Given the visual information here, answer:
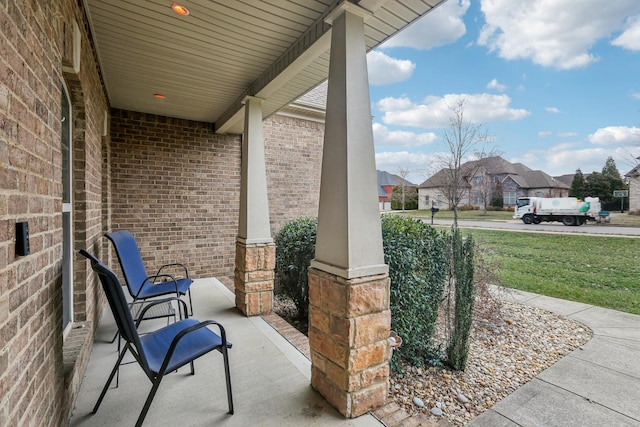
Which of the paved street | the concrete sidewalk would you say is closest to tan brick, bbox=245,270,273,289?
the concrete sidewalk

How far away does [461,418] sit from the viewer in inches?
86.7

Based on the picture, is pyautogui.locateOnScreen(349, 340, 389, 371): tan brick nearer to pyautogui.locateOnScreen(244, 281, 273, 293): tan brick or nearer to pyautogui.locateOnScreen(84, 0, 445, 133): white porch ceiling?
pyautogui.locateOnScreen(244, 281, 273, 293): tan brick

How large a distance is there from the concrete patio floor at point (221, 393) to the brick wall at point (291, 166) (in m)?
3.62

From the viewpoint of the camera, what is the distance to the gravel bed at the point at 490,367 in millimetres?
2375

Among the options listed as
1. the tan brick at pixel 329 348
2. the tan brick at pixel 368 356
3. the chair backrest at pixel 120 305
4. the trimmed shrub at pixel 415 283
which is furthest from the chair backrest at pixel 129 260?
the trimmed shrub at pixel 415 283

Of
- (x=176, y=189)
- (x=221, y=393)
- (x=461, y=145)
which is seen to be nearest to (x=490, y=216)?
(x=461, y=145)

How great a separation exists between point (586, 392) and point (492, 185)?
5202mm

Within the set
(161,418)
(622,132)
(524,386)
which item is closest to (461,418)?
(524,386)

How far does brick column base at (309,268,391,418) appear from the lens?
190 cm

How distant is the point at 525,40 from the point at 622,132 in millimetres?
2565

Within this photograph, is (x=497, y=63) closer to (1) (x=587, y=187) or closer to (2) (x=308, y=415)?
(1) (x=587, y=187)

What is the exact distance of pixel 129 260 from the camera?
3332 mm

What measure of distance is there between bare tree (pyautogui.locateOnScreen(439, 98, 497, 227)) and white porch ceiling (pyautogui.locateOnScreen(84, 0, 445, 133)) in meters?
3.58

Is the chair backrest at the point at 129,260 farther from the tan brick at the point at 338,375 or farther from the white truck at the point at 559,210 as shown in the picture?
the white truck at the point at 559,210
